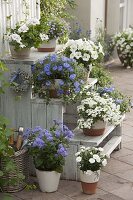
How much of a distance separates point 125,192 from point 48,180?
78 cm

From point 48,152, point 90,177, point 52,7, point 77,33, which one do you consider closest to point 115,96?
point 90,177

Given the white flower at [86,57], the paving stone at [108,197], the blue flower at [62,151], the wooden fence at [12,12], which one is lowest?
the paving stone at [108,197]

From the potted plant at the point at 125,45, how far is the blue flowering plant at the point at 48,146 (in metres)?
6.29

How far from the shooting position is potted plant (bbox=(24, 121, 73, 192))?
15.1 feet

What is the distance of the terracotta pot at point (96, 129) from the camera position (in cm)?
500

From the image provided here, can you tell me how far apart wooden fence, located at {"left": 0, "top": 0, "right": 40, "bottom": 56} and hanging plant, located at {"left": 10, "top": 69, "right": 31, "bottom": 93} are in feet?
1.24

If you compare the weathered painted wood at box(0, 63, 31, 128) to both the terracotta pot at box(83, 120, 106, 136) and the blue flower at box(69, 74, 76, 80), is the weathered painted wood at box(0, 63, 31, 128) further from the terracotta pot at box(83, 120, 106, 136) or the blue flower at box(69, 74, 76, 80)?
the terracotta pot at box(83, 120, 106, 136)

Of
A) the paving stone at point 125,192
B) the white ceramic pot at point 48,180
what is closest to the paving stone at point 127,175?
the paving stone at point 125,192

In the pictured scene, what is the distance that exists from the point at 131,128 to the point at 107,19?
202 inches

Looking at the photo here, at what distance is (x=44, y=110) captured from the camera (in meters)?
4.96

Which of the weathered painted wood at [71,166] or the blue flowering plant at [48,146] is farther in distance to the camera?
the weathered painted wood at [71,166]

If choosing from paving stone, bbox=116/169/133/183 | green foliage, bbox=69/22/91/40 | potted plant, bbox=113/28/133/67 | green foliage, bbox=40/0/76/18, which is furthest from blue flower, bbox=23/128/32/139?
potted plant, bbox=113/28/133/67

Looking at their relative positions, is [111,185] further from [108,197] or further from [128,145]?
[128,145]

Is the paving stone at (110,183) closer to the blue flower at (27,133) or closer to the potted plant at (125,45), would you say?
the blue flower at (27,133)
